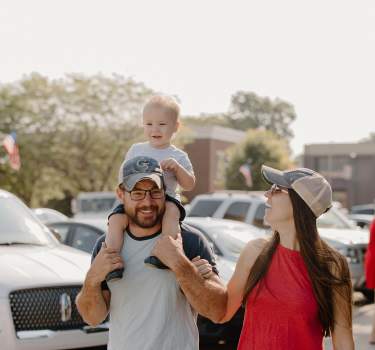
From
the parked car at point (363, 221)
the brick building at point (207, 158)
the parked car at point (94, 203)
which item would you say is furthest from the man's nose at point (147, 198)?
the brick building at point (207, 158)

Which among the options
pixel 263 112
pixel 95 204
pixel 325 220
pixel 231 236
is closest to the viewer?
pixel 231 236

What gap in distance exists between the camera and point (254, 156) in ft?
179

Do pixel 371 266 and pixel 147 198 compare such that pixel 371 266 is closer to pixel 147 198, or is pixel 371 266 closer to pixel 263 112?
pixel 147 198

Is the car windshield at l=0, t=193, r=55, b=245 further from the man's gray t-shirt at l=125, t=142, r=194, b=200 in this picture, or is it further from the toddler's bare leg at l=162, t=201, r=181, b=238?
the toddler's bare leg at l=162, t=201, r=181, b=238

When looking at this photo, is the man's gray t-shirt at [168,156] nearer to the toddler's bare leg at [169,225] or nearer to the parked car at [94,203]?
the toddler's bare leg at [169,225]

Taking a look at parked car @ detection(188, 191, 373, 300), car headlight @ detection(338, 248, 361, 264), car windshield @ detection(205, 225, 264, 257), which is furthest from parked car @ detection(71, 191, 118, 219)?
car windshield @ detection(205, 225, 264, 257)

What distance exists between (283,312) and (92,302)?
842 millimetres

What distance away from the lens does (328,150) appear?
226 ft

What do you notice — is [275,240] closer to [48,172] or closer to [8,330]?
[8,330]

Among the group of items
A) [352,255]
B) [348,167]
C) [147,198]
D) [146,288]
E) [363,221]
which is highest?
[147,198]

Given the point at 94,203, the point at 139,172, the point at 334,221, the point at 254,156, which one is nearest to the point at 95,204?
the point at 94,203

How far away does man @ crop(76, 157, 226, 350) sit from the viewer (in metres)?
3.36

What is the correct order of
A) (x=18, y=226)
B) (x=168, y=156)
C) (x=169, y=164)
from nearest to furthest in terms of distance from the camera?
(x=169, y=164), (x=168, y=156), (x=18, y=226)

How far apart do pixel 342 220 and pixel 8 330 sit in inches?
382
